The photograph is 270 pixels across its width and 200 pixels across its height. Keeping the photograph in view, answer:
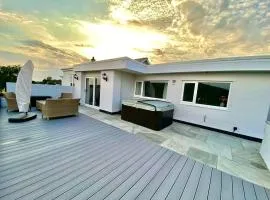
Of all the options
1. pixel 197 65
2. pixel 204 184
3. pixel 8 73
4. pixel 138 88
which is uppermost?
pixel 197 65

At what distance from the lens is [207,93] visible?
5980mm

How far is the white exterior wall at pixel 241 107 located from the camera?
4.73 m

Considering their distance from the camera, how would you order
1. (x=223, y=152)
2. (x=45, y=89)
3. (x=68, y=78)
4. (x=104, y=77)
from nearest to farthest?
(x=223, y=152) < (x=104, y=77) < (x=45, y=89) < (x=68, y=78)

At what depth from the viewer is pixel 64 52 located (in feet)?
36.4

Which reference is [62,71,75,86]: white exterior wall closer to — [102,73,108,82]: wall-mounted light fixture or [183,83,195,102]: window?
[102,73,108,82]: wall-mounted light fixture

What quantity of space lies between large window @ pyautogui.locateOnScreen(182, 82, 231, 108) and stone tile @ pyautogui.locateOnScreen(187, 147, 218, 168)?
3053 millimetres

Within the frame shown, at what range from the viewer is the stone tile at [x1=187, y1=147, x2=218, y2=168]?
3063 millimetres

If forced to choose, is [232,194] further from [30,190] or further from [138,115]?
[138,115]

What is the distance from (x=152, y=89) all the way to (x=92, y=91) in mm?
4019

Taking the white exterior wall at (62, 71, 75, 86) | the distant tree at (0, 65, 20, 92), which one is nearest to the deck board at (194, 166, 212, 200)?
the white exterior wall at (62, 71, 75, 86)

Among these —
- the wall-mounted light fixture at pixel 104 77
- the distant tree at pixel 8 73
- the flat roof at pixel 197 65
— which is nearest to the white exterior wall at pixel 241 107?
the flat roof at pixel 197 65

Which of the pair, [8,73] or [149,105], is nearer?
[149,105]

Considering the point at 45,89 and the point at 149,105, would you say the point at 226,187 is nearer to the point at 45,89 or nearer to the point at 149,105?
the point at 149,105

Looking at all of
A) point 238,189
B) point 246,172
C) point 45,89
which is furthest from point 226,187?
point 45,89
